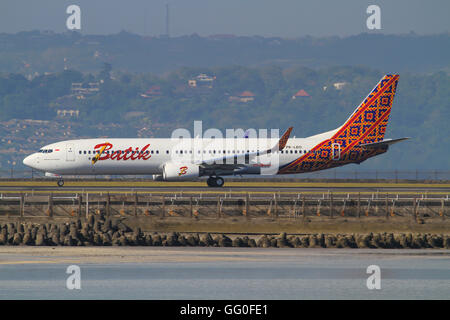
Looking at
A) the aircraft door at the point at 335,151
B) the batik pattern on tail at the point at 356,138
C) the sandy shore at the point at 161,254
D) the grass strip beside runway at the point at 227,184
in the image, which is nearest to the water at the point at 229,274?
the sandy shore at the point at 161,254

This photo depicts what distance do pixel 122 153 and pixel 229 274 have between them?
129 feet

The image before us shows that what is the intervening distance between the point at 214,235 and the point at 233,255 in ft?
21.8

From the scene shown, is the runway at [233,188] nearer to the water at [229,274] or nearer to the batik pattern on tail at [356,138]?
the batik pattern on tail at [356,138]

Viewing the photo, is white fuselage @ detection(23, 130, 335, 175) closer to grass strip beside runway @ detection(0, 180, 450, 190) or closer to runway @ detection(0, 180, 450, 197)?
grass strip beside runway @ detection(0, 180, 450, 190)

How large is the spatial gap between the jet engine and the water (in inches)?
1121

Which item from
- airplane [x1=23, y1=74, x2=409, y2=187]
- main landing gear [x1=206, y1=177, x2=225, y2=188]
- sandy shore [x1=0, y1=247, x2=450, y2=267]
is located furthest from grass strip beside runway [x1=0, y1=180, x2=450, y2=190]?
sandy shore [x1=0, y1=247, x2=450, y2=267]

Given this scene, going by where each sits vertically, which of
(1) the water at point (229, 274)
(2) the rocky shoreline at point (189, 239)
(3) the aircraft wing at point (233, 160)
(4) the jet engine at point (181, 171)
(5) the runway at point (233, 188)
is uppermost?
(3) the aircraft wing at point (233, 160)

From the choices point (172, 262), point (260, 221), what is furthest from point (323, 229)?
point (172, 262)

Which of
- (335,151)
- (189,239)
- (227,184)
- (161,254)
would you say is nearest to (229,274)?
(161,254)

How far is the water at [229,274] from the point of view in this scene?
45.0 m

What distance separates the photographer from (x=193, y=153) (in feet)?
289

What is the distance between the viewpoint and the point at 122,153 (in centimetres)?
8650

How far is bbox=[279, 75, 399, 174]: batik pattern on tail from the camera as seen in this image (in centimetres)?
8869

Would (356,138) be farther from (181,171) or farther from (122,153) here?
(122,153)
